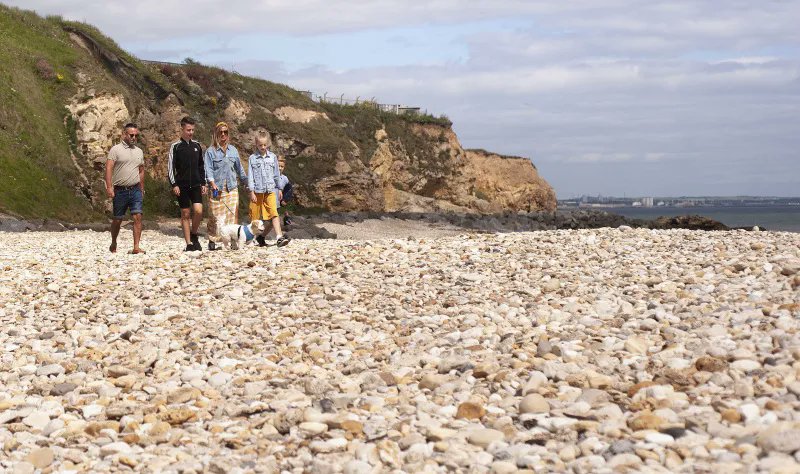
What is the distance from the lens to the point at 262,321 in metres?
8.72

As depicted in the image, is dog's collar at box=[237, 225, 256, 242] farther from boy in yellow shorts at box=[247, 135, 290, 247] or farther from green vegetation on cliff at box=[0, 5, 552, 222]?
green vegetation on cliff at box=[0, 5, 552, 222]

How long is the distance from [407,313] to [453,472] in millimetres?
3945

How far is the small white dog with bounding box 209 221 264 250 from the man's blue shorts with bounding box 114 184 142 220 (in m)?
1.46

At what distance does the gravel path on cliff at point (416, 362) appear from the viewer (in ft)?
16.9

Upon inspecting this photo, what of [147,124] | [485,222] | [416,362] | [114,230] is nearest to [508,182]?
[485,222]

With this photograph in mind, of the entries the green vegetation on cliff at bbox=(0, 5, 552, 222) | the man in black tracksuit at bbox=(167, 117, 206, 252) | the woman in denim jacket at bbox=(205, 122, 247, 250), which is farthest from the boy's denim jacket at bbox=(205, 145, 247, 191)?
the green vegetation on cliff at bbox=(0, 5, 552, 222)

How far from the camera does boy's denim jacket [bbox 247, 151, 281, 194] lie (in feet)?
45.3

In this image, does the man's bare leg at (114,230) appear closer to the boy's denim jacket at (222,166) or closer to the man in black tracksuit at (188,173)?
the man in black tracksuit at (188,173)

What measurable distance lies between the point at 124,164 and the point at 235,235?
2153mm

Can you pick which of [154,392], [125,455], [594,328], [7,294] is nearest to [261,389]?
[154,392]

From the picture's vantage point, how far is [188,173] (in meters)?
13.9

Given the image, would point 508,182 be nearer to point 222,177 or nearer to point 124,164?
point 222,177

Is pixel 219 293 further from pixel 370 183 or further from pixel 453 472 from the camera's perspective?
pixel 370 183

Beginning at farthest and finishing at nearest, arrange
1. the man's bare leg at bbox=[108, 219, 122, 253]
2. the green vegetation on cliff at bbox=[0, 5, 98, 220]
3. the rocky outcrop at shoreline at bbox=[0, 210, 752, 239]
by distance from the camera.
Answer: the rocky outcrop at shoreline at bbox=[0, 210, 752, 239] → the green vegetation on cliff at bbox=[0, 5, 98, 220] → the man's bare leg at bbox=[108, 219, 122, 253]
